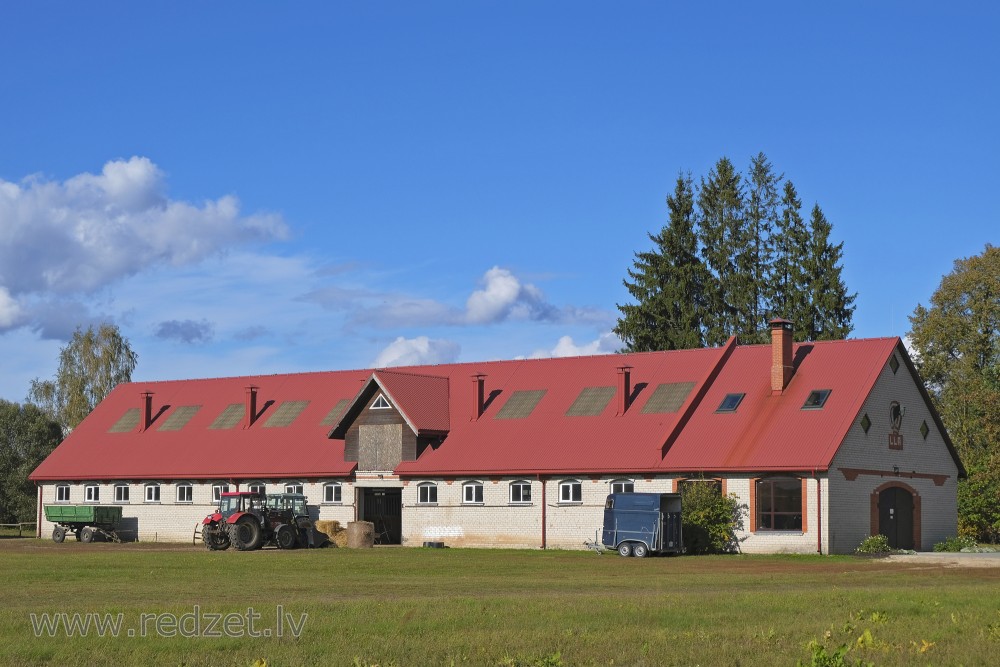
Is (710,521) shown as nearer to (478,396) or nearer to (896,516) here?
(896,516)

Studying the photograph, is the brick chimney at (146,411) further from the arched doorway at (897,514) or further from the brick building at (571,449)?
the arched doorway at (897,514)

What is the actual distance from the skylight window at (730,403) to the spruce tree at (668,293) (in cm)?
2687

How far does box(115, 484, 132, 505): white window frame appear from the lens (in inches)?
2468

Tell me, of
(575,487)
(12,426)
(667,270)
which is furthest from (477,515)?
(12,426)

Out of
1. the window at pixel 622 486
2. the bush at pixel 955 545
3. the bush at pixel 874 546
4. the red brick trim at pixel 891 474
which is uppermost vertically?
the red brick trim at pixel 891 474

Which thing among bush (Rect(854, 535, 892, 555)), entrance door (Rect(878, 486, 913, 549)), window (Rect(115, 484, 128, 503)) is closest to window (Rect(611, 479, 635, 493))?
bush (Rect(854, 535, 892, 555))

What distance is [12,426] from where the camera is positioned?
93625mm

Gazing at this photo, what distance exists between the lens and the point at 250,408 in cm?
6322

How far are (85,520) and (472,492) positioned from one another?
62.9 ft

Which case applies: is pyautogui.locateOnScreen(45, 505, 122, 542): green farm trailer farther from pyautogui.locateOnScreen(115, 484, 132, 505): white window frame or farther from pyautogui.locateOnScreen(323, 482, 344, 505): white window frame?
pyautogui.locateOnScreen(323, 482, 344, 505): white window frame

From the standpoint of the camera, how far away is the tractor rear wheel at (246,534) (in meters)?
48.6

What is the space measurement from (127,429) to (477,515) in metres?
22.8

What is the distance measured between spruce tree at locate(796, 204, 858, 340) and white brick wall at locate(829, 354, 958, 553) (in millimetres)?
22956

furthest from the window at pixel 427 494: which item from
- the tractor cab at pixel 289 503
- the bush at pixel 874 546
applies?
the bush at pixel 874 546
